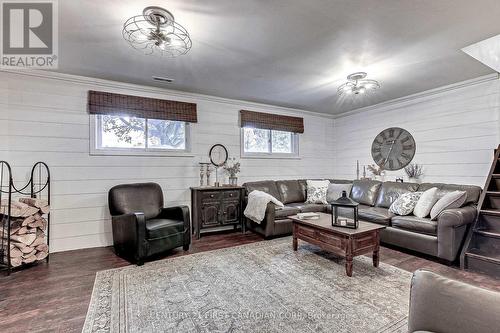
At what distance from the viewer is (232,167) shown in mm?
4762

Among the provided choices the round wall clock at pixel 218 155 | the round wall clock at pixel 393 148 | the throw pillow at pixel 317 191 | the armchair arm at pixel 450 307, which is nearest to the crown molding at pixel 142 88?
the round wall clock at pixel 218 155

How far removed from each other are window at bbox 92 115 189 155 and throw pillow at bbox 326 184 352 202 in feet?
9.88

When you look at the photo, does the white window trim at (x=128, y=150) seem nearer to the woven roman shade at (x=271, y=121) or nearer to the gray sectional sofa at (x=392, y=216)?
the woven roman shade at (x=271, y=121)

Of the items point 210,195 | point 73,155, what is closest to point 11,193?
point 73,155

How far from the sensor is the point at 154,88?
13.5 ft

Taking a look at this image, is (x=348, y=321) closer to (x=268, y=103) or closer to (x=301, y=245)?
(x=301, y=245)

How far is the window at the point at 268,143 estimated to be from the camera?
5.13 meters

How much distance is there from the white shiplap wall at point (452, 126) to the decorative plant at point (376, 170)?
0.45ft

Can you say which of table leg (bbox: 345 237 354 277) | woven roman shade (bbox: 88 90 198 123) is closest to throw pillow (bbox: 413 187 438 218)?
table leg (bbox: 345 237 354 277)

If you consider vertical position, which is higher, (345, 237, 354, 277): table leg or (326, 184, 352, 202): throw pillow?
(326, 184, 352, 202): throw pillow

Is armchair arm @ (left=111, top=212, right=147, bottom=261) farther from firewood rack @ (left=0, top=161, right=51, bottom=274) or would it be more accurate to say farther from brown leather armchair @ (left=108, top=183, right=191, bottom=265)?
firewood rack @ (left=0, top=161, right=51, bottom=274)

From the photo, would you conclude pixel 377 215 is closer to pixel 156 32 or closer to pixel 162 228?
pixel 162 228

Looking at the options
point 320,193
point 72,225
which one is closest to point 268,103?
point 320,193

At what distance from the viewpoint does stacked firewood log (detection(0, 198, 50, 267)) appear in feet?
9.21
